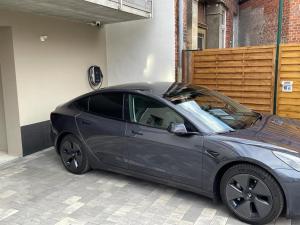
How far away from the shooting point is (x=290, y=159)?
301 cm

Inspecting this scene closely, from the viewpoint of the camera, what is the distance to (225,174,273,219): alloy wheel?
3094mm

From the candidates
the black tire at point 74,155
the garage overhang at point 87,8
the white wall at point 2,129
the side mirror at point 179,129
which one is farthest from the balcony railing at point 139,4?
the side mirror at point 179,129

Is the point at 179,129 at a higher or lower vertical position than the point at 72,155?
higher

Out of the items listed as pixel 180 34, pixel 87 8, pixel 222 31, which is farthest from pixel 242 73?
pixel 222 31

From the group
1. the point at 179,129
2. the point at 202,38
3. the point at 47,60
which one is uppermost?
the point at 202,38

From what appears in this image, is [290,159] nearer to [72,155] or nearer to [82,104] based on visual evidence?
[82,104]

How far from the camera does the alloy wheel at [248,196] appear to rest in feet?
10.2

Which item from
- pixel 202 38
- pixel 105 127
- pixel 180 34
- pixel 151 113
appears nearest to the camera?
pixel 151 113

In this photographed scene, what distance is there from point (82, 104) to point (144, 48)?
2940 mm

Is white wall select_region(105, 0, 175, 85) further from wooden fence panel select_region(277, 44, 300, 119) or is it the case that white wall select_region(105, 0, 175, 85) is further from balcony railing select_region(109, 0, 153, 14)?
wooden fence panel select_region(277, 44, 300, 119)

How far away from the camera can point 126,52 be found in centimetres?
743

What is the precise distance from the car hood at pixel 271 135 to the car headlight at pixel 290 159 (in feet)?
0.26

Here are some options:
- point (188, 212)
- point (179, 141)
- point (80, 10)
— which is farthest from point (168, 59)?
point (188, 212)

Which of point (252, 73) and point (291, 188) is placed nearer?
point (291, 188)
